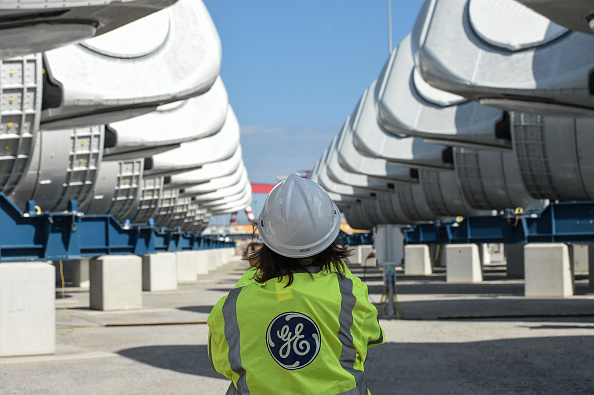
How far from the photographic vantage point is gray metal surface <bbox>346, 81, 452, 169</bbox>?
3287 centimetres

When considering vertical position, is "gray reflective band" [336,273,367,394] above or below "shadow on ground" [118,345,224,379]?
above

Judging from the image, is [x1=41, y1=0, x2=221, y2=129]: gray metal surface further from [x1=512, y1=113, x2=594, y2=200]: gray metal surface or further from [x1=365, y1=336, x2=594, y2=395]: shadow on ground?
[x1=512, y1=113, x2=594, y2=200]: gray metal surface

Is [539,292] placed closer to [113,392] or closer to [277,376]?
[113,392]

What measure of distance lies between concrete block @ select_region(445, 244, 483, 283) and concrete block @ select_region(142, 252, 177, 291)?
9826mm

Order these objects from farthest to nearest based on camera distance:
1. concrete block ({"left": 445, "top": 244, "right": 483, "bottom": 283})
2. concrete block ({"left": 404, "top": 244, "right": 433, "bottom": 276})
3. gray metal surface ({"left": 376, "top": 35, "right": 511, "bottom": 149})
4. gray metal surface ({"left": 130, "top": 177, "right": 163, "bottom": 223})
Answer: concrete block ({"left": 404, "top": 244, "right": 433, "bottom": 276}), gray metal surface ({"left": 130, "top": 177, "right": 163, "bottom": 223}), concrete block ({"left": 445, "top": 244, "right": 483, "bottom": 283}), gray metal surface ({"left": 376, "top": 35, "right": 511, "bottom": 149})

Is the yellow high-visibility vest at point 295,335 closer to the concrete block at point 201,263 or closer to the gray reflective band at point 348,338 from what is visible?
the gray reflective band at point 348,338

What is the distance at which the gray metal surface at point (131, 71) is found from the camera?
704 inches

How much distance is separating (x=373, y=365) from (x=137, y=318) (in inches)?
358

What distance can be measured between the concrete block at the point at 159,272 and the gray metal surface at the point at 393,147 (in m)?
10.3

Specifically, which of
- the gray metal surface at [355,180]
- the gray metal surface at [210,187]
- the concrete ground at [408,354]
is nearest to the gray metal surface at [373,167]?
the gray metal surface at [355,180]

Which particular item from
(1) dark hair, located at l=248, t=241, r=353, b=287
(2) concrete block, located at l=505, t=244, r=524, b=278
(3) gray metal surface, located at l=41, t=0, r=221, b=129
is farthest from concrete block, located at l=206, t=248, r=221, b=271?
(1) dark hair, located at l=248, t=241, r=353, b=287

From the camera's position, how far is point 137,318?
1866cm

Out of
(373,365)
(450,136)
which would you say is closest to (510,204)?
(450,136)

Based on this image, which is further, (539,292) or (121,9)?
(539,292)
